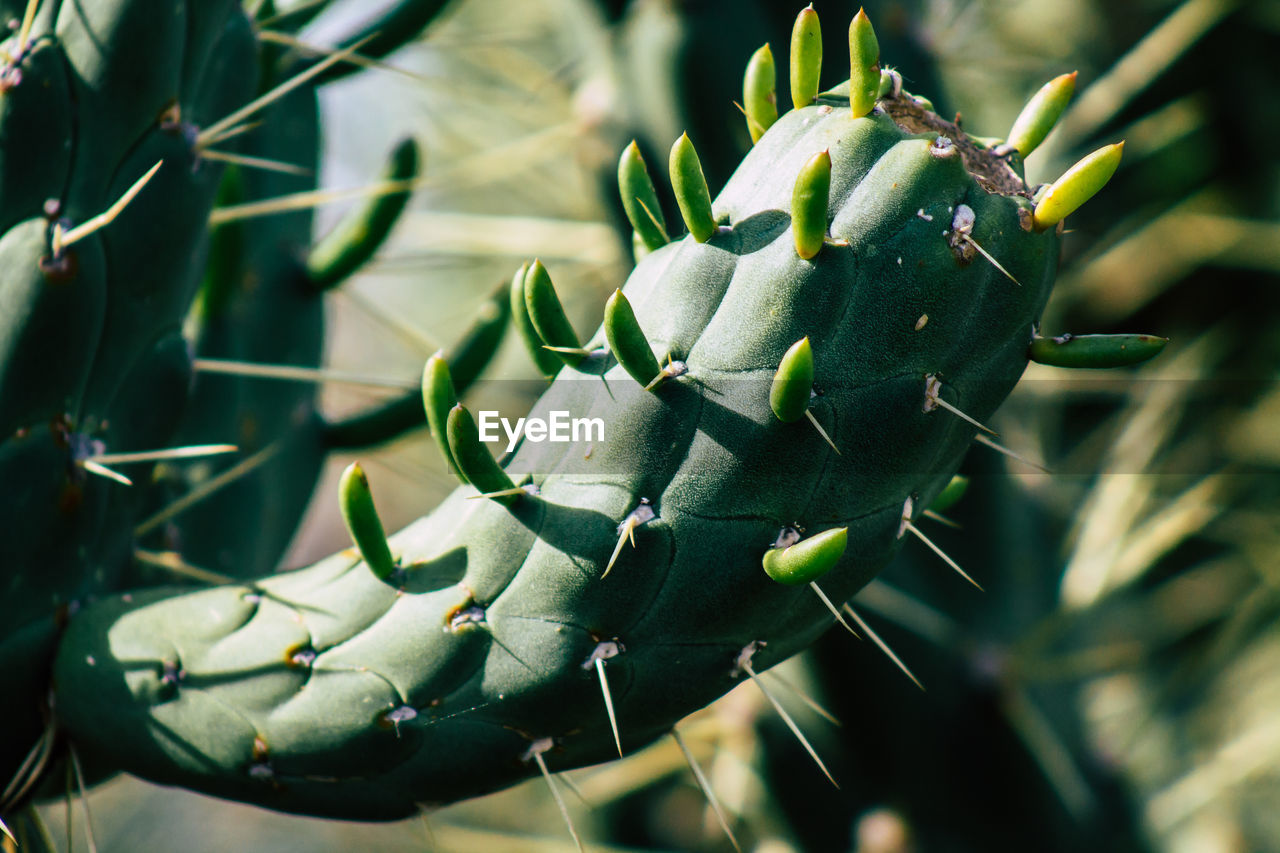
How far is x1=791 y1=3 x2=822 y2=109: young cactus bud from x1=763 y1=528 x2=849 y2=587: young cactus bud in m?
0.26

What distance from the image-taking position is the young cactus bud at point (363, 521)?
0.61 m

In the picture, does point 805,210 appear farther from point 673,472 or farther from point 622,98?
point 622,98

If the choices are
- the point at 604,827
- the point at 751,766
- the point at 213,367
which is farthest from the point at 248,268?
the point at 604,827

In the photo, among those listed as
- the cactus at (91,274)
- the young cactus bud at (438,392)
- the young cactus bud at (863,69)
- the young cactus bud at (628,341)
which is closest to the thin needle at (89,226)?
the cactus at (91,274)

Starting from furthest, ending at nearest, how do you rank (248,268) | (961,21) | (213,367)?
(961,21)
(248,268)
(213,367)

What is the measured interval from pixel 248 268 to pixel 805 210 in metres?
0.72

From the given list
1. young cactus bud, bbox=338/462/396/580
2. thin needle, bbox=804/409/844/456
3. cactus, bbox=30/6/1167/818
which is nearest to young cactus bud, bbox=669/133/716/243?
cactus, bbox=30/6/1167/818

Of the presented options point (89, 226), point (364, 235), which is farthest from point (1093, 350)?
point (364, 235)

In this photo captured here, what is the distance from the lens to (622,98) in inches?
56.8

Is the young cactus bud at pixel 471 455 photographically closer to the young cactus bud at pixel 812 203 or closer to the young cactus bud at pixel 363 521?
the young cactus bud at pixel 363 521

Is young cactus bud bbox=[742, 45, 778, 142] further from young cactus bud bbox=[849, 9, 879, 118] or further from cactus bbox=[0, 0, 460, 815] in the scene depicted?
cactus bbox=[0, 0, 460, 815]

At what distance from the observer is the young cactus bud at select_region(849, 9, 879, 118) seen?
549mm

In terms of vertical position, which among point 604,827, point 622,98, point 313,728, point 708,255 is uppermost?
point 708,255

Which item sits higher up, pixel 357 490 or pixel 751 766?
pixel 357 490
